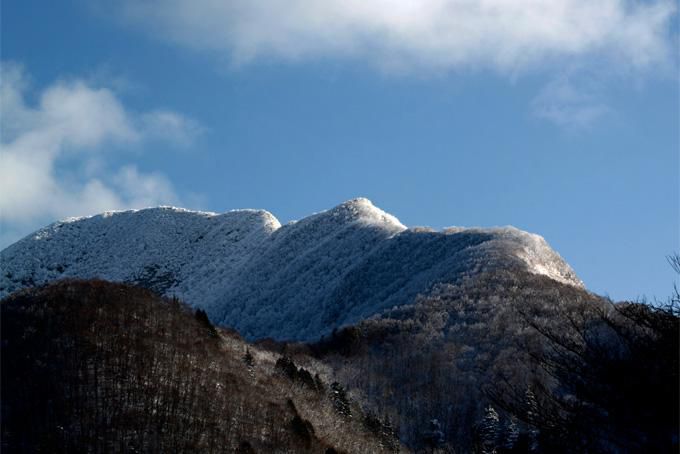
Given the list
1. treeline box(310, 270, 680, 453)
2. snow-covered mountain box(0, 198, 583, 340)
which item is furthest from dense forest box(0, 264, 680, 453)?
snow-covered mountain box(0, 198, 583, 340)

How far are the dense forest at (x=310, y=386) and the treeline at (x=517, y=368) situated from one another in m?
0.04

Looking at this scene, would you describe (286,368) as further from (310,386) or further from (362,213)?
(362,213)

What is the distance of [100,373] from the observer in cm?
2480

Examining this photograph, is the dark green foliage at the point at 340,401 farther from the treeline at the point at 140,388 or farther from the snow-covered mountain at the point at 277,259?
the snow-covered mountain at the point at 277,259

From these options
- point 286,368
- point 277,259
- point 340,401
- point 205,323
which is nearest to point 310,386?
point 340,401

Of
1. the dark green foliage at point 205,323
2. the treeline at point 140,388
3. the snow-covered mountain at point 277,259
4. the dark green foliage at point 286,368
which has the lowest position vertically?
the treeline at point 140,388

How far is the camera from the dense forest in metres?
11.3

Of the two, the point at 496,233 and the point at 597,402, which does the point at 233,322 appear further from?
the point at 597,402

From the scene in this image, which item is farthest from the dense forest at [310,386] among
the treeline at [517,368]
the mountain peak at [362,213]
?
the mountain peak at [362,213]

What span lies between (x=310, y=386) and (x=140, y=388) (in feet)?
32.2

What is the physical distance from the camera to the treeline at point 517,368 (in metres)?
10.9

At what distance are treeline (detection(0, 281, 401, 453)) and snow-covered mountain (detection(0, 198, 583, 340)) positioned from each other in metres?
27.1

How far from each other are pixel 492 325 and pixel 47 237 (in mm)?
97517

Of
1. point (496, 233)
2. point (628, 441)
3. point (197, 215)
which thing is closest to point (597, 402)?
point (628, 441)
